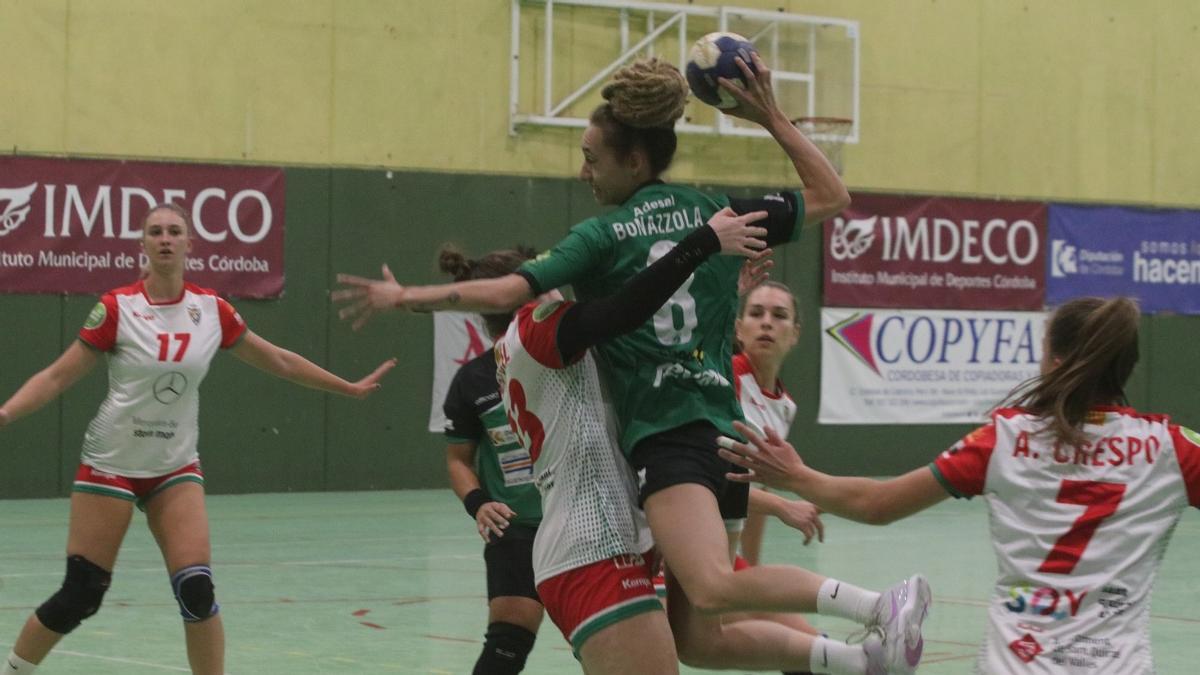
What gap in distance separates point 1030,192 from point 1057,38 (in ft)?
5.75

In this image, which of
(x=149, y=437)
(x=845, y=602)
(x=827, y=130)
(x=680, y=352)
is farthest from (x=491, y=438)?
(x=827, y=130)

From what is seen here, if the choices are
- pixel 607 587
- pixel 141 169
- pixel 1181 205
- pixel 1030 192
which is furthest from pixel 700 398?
pixel 1181 205

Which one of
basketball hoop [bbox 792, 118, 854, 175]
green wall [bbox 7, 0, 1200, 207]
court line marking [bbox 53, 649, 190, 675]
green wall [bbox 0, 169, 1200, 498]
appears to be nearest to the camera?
Result: court line marking [bbox 53, 649, 190, 675]

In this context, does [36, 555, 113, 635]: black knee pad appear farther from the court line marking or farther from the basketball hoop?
the basketball hoop

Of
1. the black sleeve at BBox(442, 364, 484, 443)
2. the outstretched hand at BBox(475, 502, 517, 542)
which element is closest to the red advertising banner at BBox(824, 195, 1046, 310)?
the black sleeve at BBox(442, 364, 484, 443)

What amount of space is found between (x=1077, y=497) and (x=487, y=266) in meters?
2.47

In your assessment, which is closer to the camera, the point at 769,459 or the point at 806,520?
the point at 769,459

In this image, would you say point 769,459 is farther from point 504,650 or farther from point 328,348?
point 328,348

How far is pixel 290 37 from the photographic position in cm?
1622

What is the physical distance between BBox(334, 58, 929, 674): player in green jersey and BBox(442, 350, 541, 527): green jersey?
1.12 m

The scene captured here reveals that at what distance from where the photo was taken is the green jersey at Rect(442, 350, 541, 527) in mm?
5750

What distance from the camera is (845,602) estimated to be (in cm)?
440

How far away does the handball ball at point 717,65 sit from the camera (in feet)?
15.9

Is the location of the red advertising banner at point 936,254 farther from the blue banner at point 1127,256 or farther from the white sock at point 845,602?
the white sock at point 845,602
